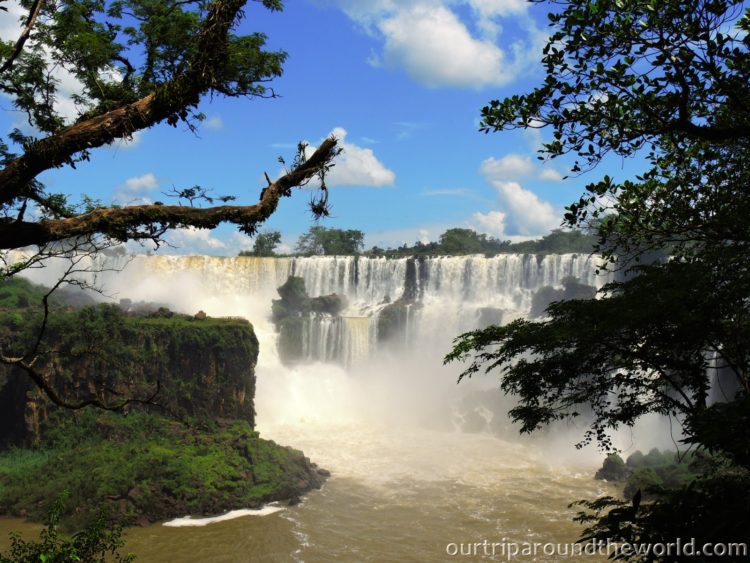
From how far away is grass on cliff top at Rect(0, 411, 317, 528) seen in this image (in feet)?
56.5

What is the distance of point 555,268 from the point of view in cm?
3647

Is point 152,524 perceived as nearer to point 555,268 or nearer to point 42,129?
point 42,129

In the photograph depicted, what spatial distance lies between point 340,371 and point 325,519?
51.2 ft

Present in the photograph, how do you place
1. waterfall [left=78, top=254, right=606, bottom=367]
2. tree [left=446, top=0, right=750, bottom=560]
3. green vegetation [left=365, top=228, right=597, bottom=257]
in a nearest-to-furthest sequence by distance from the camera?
tree [left=446, top=0, right=750, bottom=560] → waterfall [left=78, top=254, right=606, bottom=367] → green vegetation [left=365, top=228, right=597, bottom=257]

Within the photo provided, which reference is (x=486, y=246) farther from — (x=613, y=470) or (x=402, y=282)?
(x=613, y=470)

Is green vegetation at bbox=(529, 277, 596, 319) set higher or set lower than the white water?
higher

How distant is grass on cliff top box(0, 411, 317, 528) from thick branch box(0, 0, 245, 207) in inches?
567

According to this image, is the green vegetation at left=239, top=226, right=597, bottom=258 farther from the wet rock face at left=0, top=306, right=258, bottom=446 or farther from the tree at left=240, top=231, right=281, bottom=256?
the wet rock face at left=0, top=306, right=258, bottom=446

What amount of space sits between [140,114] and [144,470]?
53.2 ft

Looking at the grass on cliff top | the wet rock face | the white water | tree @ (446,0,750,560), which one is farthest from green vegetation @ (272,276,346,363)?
tree @ (446,0,750,560)

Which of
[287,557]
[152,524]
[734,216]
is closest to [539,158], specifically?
[734,216]

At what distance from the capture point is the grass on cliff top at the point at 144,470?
17.2m

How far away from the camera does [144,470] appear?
18.0 metres

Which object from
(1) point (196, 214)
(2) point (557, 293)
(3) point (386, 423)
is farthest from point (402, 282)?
(1) point (196, 214)
